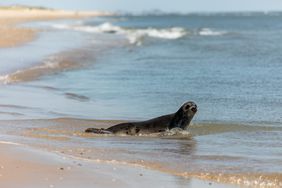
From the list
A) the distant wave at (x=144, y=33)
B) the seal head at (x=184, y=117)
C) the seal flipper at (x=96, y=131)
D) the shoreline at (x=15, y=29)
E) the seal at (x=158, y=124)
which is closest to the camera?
the seal flipper at (x=96, y=131)

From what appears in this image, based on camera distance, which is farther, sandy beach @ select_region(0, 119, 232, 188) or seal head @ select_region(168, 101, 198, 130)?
seal head @ select_region(168, 101, 198, 130)

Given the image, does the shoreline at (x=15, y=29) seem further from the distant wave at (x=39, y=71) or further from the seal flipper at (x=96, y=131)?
the seal flipper at (x=96, y=131)

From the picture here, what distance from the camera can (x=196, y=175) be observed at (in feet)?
22.6

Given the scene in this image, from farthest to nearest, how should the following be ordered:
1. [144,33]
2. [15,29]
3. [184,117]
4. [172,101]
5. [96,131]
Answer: [144,33], [15,29], [172,101], [184,117], [96,131]

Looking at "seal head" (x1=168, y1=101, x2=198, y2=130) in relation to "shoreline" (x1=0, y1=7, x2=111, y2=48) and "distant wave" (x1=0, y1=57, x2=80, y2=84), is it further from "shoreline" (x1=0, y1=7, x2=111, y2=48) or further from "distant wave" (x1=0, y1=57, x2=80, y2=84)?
"shoreline" (x1=0, y1=7, x2=111, y2=48)

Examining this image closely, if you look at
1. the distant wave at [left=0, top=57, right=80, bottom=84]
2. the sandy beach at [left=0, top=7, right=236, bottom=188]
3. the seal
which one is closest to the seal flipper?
the seal

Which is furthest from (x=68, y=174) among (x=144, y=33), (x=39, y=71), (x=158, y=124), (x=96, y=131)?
(x=144, y=33)

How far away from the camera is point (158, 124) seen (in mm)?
10258

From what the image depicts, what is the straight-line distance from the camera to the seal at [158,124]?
9.96 m

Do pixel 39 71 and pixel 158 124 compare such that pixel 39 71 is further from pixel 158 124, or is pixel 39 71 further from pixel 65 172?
pixel 65 172

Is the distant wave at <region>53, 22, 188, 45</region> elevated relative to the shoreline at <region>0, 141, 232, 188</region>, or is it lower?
elevated

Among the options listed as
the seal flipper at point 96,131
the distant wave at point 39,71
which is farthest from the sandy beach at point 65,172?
the distant wave at point 39,71

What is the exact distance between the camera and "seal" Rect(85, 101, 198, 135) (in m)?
9.96

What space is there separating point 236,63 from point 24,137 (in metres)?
14.5
